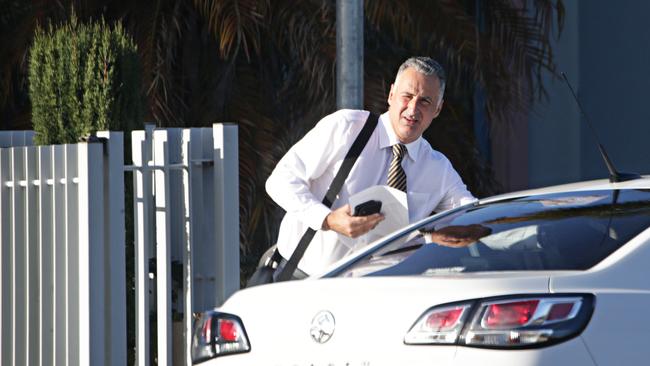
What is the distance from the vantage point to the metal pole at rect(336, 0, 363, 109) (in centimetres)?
670

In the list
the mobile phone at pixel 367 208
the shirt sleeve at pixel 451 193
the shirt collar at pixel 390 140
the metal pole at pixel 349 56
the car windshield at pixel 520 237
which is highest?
the metal pole at pixel 349 56

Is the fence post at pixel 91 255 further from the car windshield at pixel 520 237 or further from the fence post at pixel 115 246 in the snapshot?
the car windshield at pixel 520 237

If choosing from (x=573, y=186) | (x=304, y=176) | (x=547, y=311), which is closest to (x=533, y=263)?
(x=547, y=311)

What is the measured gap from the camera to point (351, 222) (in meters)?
4.63

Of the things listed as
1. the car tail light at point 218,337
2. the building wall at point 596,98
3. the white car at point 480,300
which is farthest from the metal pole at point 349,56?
the building wall at point 596,98

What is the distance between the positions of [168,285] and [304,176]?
165 cm

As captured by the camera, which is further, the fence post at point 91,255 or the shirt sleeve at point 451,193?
the fence post at point 91,255

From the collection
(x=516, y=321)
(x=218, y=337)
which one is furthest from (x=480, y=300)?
(x=218, y=337)

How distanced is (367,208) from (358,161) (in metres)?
0.32

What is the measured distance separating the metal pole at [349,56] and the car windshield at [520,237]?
2.36 meters

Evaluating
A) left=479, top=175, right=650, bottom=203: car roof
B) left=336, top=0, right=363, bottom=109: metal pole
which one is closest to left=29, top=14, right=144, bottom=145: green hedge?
left=336, top=0, right=363, bottom=109: metal pole

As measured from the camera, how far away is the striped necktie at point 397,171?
496 cm

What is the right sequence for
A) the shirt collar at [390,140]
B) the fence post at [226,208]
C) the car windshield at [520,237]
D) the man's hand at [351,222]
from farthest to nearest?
the fence post at [226,208], the shirt collar at [390,140], the man's hand at [351,222], the car windshield at [520,237]

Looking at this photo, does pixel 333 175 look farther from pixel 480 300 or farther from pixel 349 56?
pixel 349 56
